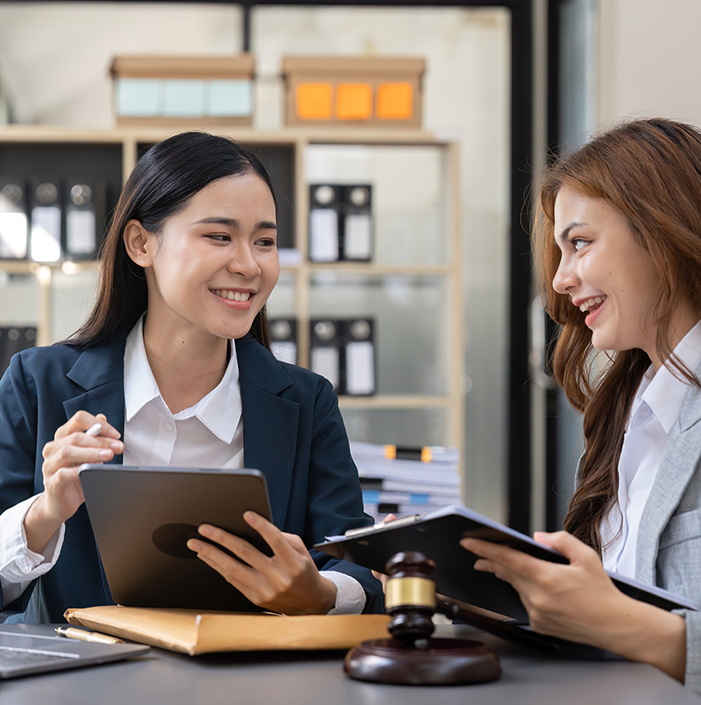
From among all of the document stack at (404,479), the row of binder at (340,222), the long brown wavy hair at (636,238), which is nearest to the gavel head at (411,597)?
the long brown wavy hair at (636,238)

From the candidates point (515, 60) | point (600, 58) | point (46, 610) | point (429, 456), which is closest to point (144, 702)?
point (46, 610)

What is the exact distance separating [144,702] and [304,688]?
136 mm

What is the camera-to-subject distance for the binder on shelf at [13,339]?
10.3ft

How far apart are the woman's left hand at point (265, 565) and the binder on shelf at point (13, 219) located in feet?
8.50

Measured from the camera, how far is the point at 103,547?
965 millimetres

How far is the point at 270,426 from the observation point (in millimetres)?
1379

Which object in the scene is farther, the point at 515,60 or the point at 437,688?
the point at 515,60

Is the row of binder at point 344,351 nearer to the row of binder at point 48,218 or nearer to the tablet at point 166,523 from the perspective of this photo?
the row of binder at point 48,218

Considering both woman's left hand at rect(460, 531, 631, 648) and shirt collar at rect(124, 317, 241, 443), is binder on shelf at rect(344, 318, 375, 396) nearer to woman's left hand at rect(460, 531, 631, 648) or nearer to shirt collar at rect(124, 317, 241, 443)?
Result: shirt collar at rect(124, 317, 241, 443)

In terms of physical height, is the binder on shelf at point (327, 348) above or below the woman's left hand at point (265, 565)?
above

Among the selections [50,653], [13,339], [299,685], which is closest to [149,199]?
[50,653]

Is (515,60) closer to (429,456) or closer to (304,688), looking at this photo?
(429,456)

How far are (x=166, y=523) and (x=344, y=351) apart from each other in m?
2.32

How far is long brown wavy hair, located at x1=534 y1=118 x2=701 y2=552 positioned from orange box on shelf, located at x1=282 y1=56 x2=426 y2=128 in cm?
193
